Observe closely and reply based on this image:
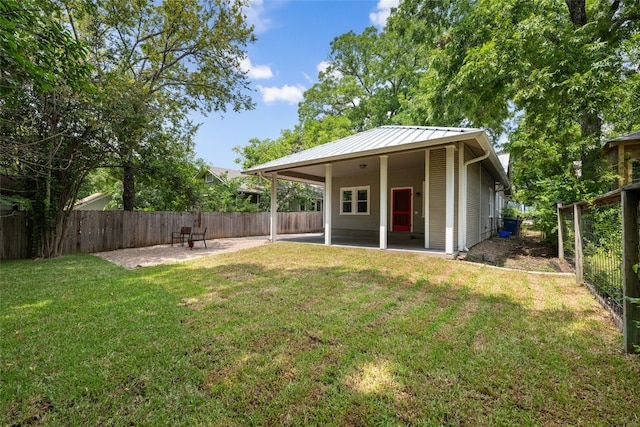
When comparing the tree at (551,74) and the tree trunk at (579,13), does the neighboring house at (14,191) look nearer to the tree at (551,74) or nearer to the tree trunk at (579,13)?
the tree at (551,74)

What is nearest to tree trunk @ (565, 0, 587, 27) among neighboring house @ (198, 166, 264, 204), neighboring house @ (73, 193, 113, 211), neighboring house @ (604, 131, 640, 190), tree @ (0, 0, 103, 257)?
neighboring house @ (604, 131, 640, 190)

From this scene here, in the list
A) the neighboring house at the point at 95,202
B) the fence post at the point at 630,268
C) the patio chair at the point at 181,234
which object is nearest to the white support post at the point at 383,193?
the fence post at the point at 630,268

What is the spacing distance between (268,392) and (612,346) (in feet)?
10.5

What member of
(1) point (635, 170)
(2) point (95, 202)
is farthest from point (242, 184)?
(1) point (635, 170)

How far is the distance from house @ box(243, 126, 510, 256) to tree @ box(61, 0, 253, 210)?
13.3ft

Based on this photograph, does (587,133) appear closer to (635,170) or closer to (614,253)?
(635,170)

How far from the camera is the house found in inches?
294

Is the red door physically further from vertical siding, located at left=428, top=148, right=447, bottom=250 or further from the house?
vertical siding, located at left=428, top=148, right=447, bottom=250

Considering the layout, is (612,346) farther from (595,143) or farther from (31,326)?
(595,143)

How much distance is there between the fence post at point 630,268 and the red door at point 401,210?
27.4 feet

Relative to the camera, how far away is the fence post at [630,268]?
2580 mm

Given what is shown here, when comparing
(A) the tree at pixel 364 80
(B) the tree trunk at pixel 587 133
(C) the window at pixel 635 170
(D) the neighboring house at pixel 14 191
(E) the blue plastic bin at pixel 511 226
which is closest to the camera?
(D) the neighboring house at pixel 14 191

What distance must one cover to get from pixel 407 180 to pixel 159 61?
11023mm

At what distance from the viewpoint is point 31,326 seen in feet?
10.9
